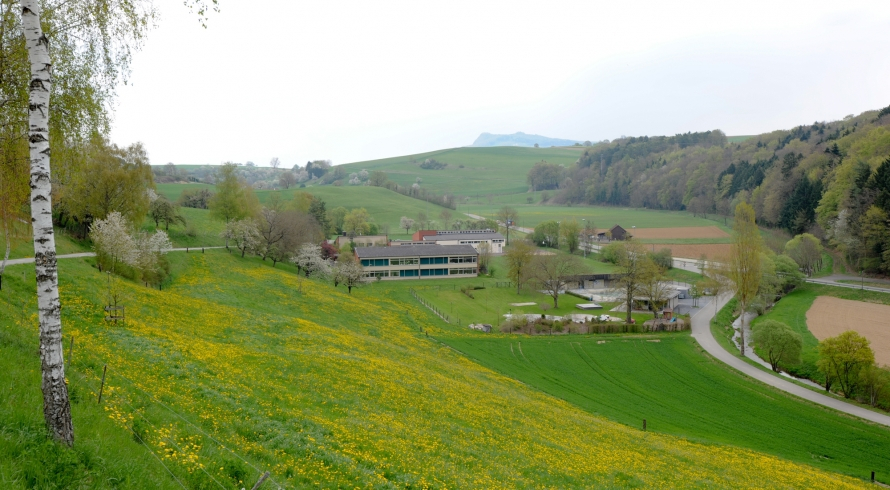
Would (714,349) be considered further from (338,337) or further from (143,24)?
(143,24)

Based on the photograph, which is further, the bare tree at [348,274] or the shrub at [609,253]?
the shrub at [609,253]

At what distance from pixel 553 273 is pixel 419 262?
26.2 meters

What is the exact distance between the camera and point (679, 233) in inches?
5546

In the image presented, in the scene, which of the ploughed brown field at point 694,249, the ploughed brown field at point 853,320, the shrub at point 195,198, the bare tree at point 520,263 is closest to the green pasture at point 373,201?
the shrub at point 195,198

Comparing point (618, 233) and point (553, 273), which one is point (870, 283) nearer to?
point (553, 273)

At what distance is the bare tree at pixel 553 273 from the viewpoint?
249ft

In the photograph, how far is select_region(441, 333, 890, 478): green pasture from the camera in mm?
32562

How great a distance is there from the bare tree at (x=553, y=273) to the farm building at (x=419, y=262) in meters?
15.9

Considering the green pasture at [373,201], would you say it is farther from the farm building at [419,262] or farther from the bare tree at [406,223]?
the farm building at [419,262]

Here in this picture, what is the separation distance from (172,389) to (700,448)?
25830 mm

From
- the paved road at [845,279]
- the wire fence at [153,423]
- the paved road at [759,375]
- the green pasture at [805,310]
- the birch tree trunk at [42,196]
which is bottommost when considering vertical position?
the paved road at [759,375]

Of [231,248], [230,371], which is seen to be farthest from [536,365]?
[231,248]

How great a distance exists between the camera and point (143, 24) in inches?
428

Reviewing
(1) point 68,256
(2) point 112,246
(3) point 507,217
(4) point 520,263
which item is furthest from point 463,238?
(2) point 112,246
